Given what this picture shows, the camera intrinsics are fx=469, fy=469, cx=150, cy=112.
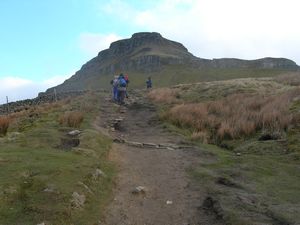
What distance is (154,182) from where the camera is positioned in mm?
13344

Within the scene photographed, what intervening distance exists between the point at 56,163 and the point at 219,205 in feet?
15.5

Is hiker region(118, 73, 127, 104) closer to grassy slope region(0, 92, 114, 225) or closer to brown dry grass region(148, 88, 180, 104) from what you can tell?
brown dry grass region(148, 88, 180, 104)

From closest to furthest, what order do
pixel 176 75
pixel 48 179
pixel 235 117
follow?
1. pixel 48 179
2. pixel 235 117
3. pixel 176 75

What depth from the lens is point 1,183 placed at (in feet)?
35.7

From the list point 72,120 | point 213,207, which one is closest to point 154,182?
point 213,207

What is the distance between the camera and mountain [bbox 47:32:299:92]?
12212 centimetres

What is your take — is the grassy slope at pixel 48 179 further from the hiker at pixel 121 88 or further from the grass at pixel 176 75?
the grass at pixel 176 75

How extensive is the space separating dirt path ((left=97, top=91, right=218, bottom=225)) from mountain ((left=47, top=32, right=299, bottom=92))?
83553 mm

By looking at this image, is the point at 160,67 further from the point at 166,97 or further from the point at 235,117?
the point at 235,117

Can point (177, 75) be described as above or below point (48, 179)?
above

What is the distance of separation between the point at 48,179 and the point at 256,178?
227 inches

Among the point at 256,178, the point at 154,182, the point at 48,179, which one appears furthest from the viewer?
the point at 154,182

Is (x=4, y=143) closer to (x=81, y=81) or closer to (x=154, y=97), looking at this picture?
(x=154, y=97)

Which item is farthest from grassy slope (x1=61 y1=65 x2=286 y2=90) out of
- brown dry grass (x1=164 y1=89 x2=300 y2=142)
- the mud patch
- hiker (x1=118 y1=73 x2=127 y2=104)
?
the mud patch
